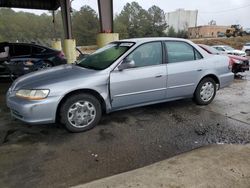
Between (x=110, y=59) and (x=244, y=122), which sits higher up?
(x=110, y=59)

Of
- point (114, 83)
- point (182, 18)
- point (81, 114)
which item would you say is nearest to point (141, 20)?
point (182, 18)

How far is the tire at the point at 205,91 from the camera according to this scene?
5.13 meters

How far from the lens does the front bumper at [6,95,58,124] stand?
3.55 metres

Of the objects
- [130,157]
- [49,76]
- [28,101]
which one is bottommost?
[130,157]

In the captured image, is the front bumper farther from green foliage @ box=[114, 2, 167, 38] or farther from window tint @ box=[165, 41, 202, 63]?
green foliage @ box=[114, 2, 167, 38]

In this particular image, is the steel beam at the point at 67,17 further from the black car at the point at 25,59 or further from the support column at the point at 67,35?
the black car at the point at 25,59

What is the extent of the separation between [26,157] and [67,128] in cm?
83

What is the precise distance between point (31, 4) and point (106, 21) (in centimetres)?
1180

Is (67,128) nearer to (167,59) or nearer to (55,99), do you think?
(55,99)

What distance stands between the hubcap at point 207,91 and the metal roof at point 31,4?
1428 centimetres

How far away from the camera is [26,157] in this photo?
318cm

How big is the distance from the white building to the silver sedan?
84.2 meters

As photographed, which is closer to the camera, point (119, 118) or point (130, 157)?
point (130, 157)

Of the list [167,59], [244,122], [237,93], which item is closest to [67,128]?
[167,59]
